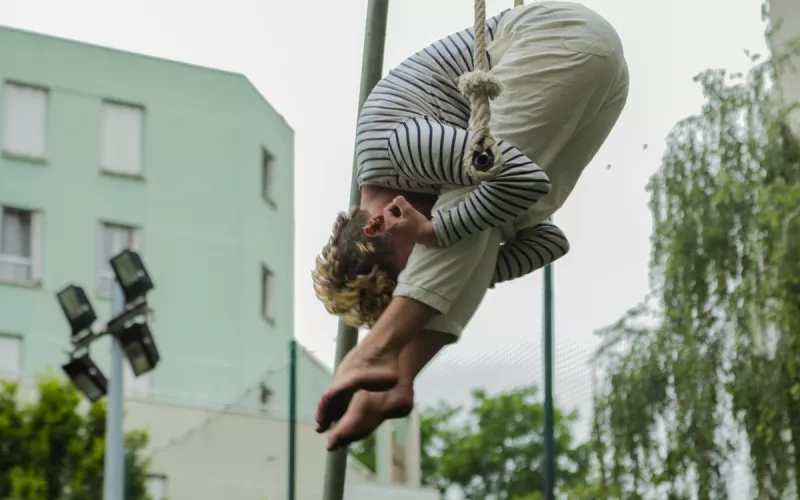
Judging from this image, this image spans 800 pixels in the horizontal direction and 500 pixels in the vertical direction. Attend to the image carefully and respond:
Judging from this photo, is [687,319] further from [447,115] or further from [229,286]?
Result: [229,286]

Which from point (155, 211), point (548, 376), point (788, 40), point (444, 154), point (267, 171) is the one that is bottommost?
point (444, 154)

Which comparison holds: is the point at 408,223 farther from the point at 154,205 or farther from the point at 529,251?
the point at 154,205

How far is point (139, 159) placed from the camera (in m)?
18.7

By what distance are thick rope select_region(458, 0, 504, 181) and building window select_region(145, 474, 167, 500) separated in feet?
31.5

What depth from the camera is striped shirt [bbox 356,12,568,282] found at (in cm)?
192

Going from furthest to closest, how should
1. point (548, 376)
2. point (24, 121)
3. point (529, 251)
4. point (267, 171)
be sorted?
point (267, 171), point (24, 121), point (548, 376), point (529, 251)

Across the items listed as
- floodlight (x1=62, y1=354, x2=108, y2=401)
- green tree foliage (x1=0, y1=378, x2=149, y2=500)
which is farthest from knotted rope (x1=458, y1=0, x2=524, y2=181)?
green tree foliage (x1=0, y1=378, x2=149, y2=500)

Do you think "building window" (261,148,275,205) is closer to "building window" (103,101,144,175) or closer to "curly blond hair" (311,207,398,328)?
"building window" (103,101,144,175)

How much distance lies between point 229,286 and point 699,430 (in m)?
12.3

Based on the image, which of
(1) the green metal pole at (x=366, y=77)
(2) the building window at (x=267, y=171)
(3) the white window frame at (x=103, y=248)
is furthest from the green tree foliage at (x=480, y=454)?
(1) the green metal pole at (x=366, y=77)

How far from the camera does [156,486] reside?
39.3ft

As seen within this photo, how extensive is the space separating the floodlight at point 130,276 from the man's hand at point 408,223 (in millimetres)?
5814

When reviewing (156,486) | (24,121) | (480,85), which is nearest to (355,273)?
(480,85)

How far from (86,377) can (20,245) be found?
10.3 m
